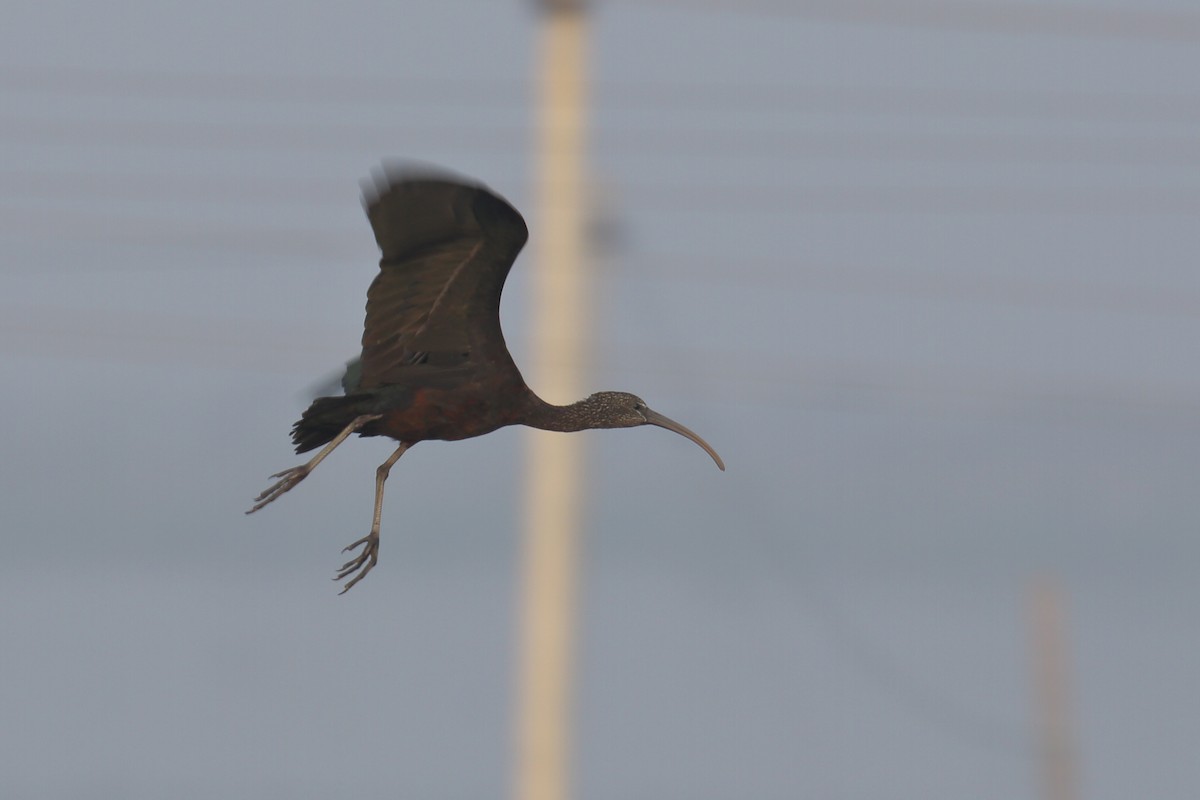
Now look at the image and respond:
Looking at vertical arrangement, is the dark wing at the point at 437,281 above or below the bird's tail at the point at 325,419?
above

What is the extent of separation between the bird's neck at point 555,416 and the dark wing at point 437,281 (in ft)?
1.43

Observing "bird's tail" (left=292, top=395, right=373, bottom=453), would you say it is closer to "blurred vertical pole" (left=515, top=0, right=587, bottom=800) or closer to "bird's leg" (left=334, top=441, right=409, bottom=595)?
"bird's leg" (left=334, top=441, right=409, bottom=595)

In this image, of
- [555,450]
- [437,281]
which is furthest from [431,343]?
[555,450]

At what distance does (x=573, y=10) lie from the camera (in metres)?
26.1

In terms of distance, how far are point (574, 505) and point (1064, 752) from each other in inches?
972

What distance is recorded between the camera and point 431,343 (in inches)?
468

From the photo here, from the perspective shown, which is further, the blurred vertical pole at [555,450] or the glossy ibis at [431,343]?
the blurred vertical pole at [555,450]

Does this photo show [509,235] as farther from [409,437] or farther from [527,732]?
[527,732]

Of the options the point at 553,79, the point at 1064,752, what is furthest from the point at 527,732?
the point at 1064,752

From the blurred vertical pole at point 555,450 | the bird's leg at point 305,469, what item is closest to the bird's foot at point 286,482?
the bird's leg at point 305,469

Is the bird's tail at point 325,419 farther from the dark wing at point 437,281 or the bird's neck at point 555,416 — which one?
the bird's neck at point 555,416

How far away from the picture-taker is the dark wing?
11.4 meters

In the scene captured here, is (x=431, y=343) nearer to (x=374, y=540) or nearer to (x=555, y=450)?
(x=374, y=540)

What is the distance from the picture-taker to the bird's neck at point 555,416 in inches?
485
